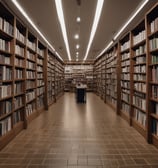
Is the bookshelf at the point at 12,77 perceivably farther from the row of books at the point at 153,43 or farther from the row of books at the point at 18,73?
the row of books at the point at 153,43

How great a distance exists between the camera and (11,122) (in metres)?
3.58

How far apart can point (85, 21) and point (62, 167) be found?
4423 millimetres

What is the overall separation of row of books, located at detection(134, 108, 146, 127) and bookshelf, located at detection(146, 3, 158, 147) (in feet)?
1.61

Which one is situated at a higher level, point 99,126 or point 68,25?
point 68,25

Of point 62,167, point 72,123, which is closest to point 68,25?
point 72,123

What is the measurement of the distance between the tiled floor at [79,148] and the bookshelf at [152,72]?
357mm

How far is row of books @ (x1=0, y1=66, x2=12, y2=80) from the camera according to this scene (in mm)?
3139

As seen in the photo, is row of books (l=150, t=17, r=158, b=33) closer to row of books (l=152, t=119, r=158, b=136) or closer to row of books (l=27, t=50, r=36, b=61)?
row of books (l=152, t=119, r=158, b=136)

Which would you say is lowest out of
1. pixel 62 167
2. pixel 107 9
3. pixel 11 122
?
pixel 62 167

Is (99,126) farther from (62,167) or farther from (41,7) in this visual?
(41,7)

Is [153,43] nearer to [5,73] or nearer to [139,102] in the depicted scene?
[139,102]

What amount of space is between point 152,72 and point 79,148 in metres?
2.04

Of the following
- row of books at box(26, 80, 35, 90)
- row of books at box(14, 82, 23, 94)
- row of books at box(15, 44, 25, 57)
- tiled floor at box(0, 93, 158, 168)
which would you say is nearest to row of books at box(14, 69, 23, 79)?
row of books at box(14, 82, 23, 94)

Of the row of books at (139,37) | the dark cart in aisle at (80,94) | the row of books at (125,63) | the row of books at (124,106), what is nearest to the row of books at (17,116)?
the row of books at (124,106)
